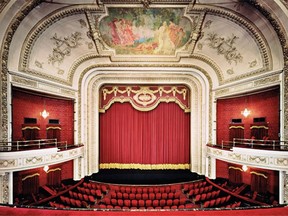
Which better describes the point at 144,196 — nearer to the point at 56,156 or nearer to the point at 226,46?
the point at 56,156

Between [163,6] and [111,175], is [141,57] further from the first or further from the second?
[111,175]

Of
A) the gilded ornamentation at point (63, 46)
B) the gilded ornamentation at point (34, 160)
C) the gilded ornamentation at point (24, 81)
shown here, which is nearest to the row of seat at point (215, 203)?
the gilded ornamentation at point (34, 160)

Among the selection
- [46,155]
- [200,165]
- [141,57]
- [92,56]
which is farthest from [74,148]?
[200,165]

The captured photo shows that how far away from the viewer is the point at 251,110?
8.68 meters

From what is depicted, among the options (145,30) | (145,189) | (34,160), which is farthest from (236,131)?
(34,160)

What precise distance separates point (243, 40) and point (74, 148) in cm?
962

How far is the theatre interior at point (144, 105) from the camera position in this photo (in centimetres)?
638

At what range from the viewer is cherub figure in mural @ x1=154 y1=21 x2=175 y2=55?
7.71 metres

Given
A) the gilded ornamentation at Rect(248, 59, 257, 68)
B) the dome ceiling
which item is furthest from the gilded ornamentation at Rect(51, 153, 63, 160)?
the gilded ornamentation at Rect(248, 59, 257, 68)

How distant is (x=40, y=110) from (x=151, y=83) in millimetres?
6462

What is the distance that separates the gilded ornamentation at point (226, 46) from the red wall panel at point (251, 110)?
2137 mm

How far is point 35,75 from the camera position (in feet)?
24.7

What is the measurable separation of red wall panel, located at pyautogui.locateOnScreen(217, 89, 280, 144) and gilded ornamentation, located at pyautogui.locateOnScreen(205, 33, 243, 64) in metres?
2.14

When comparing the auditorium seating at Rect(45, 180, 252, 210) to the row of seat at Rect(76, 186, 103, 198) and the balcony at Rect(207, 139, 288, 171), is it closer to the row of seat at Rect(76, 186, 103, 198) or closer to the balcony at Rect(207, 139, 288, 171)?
the row of seat at Rect(76, 186, 103, 198)
